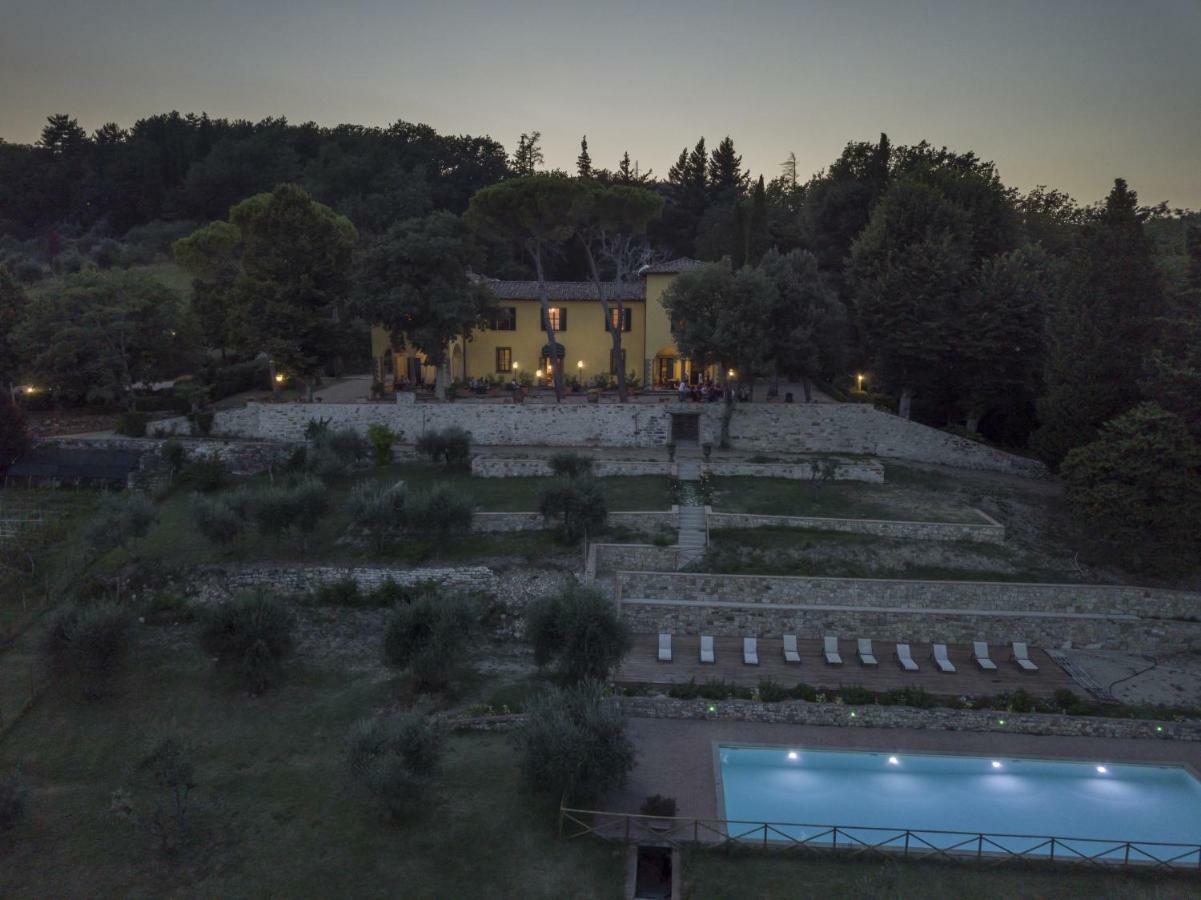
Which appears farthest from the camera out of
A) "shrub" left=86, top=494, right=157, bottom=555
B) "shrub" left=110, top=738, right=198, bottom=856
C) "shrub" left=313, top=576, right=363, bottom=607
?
"shrub" left=86, top=494, right=157, bottom=555

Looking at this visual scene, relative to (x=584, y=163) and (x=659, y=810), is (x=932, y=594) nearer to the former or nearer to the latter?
(x=659, y=810)

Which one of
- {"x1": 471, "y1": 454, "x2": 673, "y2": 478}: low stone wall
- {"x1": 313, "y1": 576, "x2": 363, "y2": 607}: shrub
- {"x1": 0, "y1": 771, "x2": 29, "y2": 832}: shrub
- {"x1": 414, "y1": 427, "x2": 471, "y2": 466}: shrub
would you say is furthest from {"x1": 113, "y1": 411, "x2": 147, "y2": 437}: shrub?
{"x1": 0, "y1": 771, "x2": 29, "y2": 832}: shrub

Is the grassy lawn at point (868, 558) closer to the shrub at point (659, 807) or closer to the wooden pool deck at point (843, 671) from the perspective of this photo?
the wooden pool deck at point (843, 671)

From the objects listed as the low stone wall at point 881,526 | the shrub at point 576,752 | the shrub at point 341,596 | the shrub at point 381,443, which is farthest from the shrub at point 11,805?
the low stone wall at point 881,526

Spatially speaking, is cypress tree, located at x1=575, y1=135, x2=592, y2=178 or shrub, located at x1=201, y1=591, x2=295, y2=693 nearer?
shrub, located at x1=201, y1=591, x2=295, y2=693

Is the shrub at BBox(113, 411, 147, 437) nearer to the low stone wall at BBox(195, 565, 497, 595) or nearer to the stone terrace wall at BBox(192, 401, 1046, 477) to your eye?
the stone terrace wall at BBox(192, 401, 1046, 477)

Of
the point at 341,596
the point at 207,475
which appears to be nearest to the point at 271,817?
the point at 341,596

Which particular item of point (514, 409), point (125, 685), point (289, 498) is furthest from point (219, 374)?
point (125, 685)

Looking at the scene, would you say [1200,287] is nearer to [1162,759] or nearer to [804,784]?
[1162,759]
